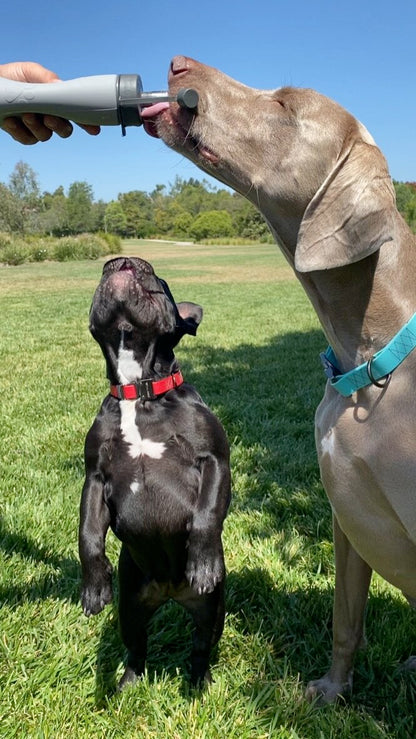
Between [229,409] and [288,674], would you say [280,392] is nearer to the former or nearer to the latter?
[229,409]

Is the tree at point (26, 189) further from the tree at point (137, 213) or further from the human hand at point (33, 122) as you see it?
the human hand at point (33, 122)

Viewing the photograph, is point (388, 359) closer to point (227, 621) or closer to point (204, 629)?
point (204, 629)

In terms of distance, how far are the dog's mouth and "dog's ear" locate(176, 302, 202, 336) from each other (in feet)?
2.76

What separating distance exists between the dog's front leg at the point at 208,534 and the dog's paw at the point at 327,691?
577mm

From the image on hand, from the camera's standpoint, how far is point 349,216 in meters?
1.86

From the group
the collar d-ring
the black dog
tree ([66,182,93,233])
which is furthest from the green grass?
tree ([66,182,93,233])

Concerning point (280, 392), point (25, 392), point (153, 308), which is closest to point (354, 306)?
point (153, 308)

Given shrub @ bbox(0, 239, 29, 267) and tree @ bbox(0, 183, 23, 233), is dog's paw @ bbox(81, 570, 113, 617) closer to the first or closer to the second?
shrub @ bbox(0, 239, 29, 267)

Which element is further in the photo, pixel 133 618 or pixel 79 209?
pixel 79 209

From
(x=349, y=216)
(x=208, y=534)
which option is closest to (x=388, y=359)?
(x=349, y=216)

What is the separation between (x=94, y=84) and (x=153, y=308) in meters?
0.89

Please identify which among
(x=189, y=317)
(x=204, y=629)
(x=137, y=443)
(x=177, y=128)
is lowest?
(x=204, y=629)

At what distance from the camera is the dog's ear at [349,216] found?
1.85m

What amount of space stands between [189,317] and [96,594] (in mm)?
1298
